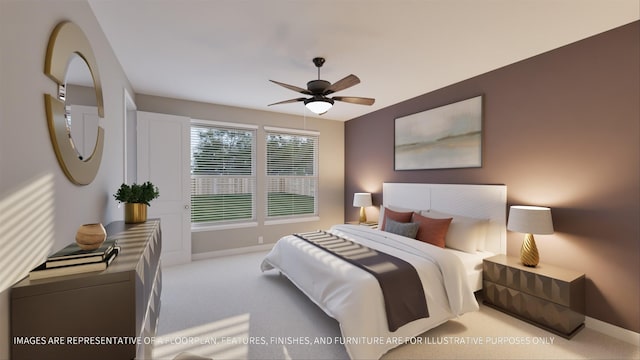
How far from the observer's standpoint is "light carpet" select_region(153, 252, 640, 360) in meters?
2.13

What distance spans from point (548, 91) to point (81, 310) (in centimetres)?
406

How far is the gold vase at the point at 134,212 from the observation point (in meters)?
2.34

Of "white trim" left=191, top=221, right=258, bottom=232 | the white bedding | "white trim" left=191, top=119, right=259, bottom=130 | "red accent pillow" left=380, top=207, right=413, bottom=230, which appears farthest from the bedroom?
"white trim" left=191, top=221, right=258, bottom=232

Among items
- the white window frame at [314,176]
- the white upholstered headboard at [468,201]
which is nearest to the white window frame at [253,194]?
the white window frame at [314,176]

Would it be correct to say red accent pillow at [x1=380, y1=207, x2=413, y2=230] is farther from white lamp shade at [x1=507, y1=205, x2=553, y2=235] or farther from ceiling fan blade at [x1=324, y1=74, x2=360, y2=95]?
ceiling fan blade at [x1=324, y1=74, x2=360, y2=95]

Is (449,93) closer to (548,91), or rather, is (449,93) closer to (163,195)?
(548,91)

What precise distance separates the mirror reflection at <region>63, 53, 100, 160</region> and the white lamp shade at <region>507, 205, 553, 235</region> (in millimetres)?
3642

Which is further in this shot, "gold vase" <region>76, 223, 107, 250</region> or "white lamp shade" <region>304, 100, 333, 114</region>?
"white lamp shade" <region>304, 100, 333, 114</region>

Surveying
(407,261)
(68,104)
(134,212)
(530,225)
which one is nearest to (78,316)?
(68,104)

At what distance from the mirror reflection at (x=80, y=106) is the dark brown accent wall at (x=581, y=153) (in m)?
3.99

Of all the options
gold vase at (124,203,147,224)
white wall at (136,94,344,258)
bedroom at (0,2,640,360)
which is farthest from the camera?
white wall at (136,94,344,258)

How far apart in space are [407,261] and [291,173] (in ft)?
11.2

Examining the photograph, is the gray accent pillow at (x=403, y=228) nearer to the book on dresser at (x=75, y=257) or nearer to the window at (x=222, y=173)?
the window at (x=222, y=173)

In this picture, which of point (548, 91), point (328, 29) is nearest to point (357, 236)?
point (328, 29)
